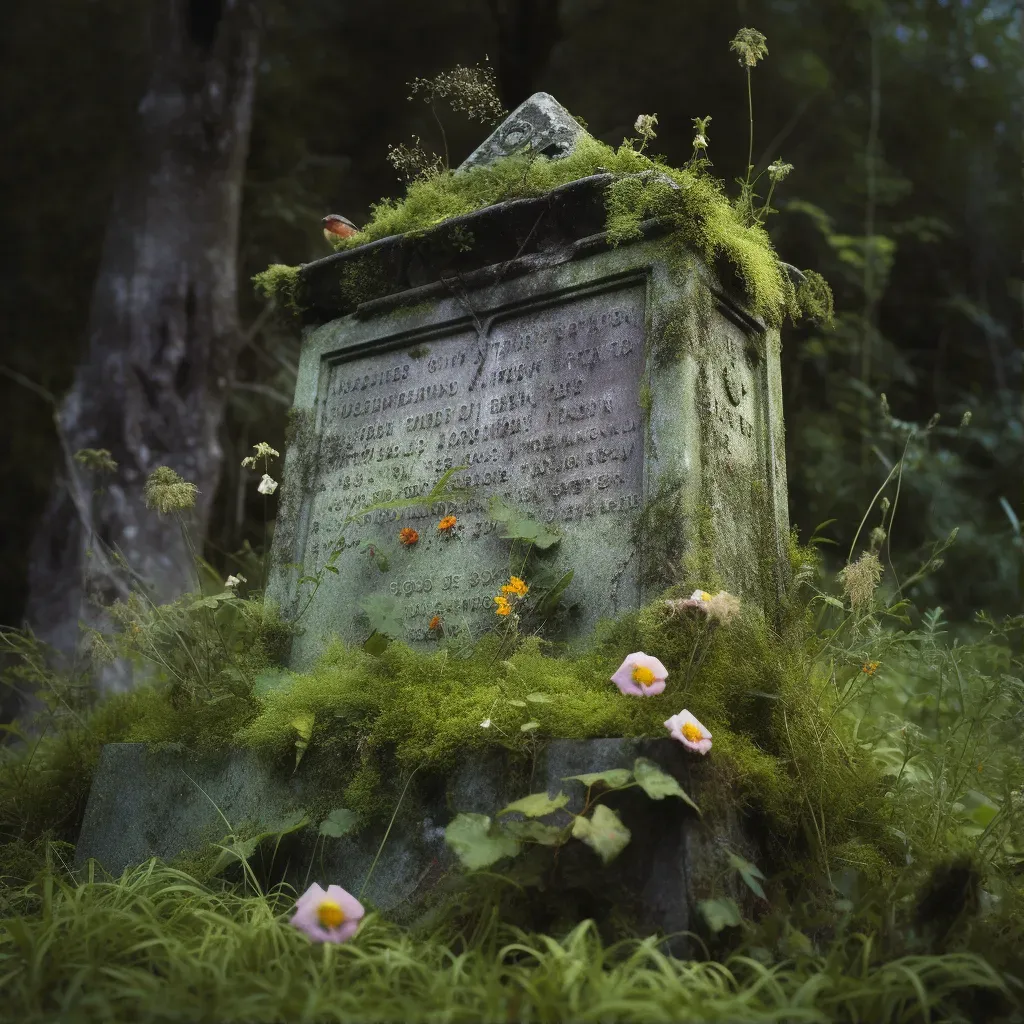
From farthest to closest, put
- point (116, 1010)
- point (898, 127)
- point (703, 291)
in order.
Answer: point (898, 127) → point (703, 291) → point (116, 1010)

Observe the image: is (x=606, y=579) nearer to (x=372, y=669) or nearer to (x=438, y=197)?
(x=372, y=669)

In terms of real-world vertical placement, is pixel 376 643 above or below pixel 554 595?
below

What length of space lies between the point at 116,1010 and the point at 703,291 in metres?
2.56

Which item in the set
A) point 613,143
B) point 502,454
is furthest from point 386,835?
point 613,143

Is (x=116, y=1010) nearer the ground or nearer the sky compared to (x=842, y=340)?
nearer the ground

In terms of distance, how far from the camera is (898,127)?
9320 mm

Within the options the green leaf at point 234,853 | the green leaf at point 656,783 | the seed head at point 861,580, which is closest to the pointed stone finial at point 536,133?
the seed head at point 861,580

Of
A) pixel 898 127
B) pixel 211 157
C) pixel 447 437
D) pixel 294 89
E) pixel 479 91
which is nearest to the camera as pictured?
pixel 447 437

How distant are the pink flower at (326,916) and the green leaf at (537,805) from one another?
399 millimetres

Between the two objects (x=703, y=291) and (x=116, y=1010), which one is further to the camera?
(x=703, y=291)

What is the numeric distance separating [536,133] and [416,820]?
2.67 metres

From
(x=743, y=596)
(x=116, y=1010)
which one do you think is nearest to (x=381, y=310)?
(x=743, y=596)

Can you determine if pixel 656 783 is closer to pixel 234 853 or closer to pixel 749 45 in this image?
pixel 234 853

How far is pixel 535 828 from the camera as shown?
2219mm
